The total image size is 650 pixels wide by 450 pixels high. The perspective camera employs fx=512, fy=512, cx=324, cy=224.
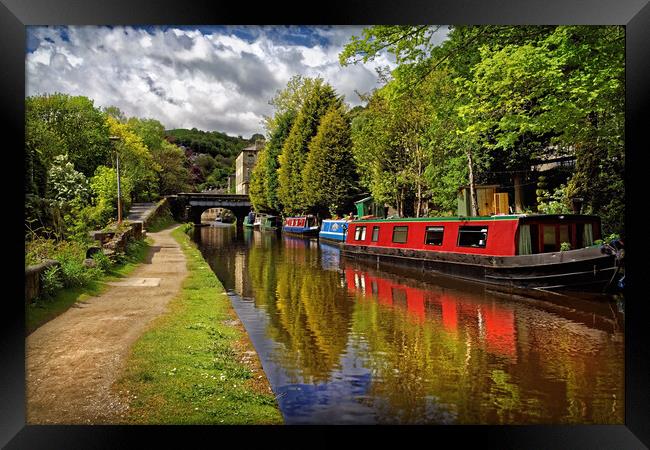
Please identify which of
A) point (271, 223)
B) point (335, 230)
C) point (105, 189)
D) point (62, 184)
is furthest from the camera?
point (271, 223)

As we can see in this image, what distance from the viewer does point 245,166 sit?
60.3 m

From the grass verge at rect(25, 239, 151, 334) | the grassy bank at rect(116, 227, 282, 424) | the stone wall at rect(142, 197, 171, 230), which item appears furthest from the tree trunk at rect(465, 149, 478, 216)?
the stone wall at rect(142, 197, 171, 230)

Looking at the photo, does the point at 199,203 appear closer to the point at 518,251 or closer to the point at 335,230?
the point at 335,230

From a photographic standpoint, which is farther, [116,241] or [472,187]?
[472,187]

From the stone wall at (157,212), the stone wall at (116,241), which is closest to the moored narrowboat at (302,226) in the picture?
the stone wall at (157,212)

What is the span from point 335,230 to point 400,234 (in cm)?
1250

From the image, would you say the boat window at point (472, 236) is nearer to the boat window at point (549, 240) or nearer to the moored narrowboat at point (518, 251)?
the moored narrowboat at point (518, 251)

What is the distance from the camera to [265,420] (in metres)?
5.04

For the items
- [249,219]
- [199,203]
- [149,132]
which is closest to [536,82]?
[149,132]

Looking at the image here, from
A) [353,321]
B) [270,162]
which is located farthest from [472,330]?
[270,162]

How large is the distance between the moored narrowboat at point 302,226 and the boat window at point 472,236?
22.5 m
